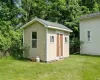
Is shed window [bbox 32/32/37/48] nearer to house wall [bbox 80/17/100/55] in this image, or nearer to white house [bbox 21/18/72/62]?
white house [bbox 21/18/72/62]

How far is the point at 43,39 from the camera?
44.9 feet

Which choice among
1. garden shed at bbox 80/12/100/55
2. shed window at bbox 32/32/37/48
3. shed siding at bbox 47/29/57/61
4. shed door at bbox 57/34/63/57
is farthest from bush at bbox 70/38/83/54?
shed window at bbox 32/32/37/48

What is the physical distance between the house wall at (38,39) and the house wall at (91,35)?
807 centimetres

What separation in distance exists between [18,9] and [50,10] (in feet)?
16.3

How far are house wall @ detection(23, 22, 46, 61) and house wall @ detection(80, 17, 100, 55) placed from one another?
8.07 meters

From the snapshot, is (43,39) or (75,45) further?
(75,45)

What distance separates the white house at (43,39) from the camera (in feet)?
44.4

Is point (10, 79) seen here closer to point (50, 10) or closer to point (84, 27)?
point (84, 27)

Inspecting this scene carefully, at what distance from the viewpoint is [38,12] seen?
28.0 m

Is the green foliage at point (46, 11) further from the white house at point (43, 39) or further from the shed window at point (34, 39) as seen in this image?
the shed window at point (34, 39)

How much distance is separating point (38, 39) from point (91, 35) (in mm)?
→ 8154

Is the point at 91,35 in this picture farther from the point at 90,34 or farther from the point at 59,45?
the point at 59,45

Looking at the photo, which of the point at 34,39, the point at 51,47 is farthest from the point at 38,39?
the point at 51,47

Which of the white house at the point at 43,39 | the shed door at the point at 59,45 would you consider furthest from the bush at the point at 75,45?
the white house at the point at 43,39
